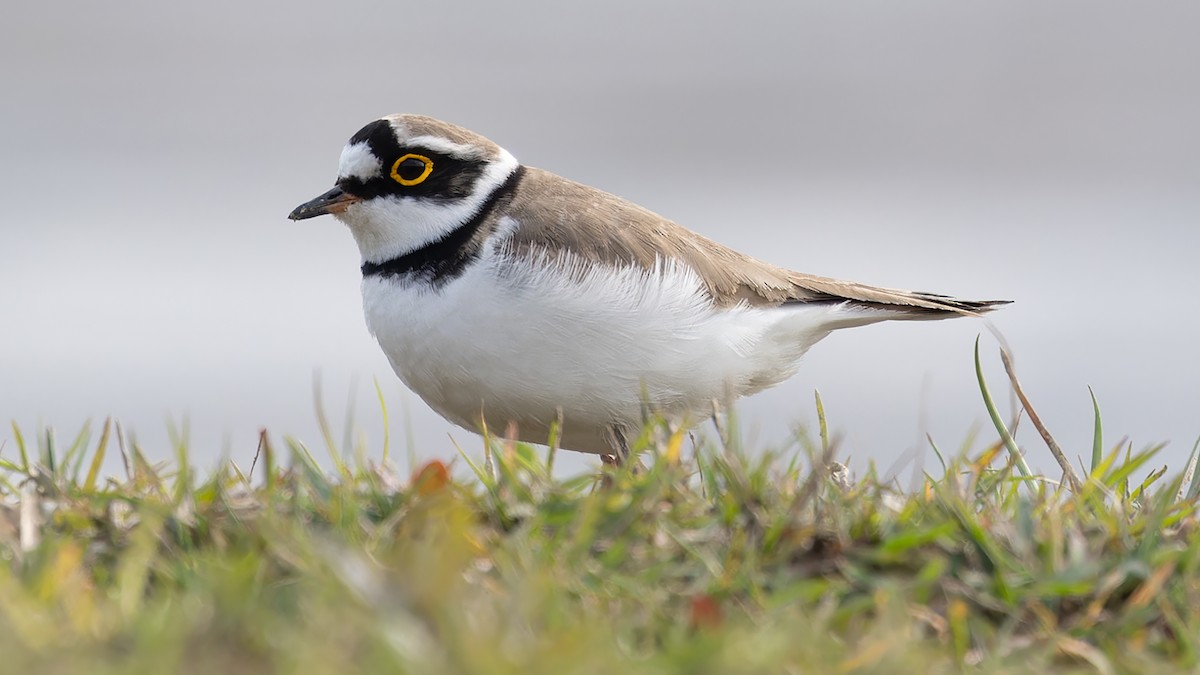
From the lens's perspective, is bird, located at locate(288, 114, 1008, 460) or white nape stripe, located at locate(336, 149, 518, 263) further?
white nape stripe, located at locate(336, 149, 518, 263)

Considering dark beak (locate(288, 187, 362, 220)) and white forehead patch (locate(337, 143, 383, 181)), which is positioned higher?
white forehead patch (locate(337, 143, 383, 181))

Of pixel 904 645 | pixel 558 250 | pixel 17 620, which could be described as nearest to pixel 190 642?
pixel 17 620

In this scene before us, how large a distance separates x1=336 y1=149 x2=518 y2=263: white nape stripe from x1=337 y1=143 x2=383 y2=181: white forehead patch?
11 cm

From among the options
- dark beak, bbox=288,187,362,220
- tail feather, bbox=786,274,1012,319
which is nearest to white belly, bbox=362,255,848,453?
dark beak, bbox=288,187,362,220

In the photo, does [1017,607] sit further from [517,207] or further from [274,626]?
[517,207]

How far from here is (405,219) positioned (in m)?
5.39

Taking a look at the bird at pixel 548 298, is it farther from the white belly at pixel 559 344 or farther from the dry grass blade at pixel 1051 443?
the dry grass blade at pixel 1051 443

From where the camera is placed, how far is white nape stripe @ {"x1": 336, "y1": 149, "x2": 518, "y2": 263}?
5.34 meters

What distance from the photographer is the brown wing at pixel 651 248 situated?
5172 millimetres

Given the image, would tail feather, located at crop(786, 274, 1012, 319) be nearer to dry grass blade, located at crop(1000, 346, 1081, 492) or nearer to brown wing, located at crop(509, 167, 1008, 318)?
brown wing, located at crop(509, 167, 1008, 318)

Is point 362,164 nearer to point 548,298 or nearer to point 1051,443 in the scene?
point 548,298

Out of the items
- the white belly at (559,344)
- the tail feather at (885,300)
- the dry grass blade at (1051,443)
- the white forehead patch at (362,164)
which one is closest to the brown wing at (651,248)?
the tail feather at (885,300)

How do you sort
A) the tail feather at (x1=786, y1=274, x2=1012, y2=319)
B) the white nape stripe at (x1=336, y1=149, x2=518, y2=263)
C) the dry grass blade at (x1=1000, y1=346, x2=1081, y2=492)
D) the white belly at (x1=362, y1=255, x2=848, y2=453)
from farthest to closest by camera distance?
the tail feather at (x1=786, y1=274, x2=1012, y2=319) < the white nape stripe at (x1=336, y1=149, x2=518, y2=263) < the white belly at (x1=362, y1=255, x2=848, y2=453) < the dry grass blade at (x1=1000, y1=346, x2=1081, y2=492)

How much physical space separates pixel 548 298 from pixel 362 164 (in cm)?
110
